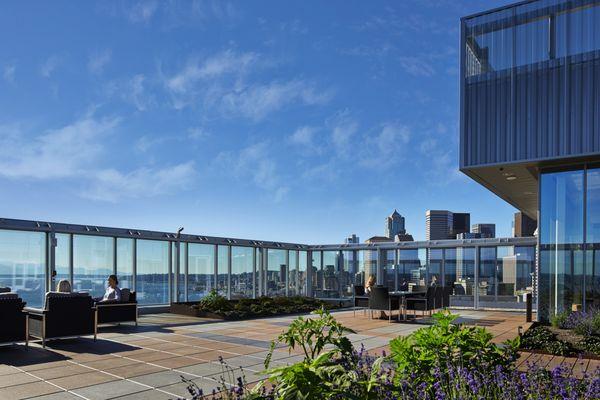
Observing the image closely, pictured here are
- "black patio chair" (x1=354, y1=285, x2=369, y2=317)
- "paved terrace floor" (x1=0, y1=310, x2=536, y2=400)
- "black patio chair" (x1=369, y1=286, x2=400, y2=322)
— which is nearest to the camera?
"paved terrace floor" (x1=0, y1=310, x2=536, y2=400)

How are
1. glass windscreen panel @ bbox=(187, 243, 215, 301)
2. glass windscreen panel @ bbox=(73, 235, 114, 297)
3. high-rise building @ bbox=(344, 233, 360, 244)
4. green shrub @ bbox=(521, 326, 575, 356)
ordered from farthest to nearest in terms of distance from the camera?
high-rise building @ bbox=(344, 233, 360, 244) → glass windscreen panel @ bbox=(187, 243, 215, 301) → glass windscreen panel @ bbox=(73, 235, 114, 297) → green shrub @ bbox=(521, 326, 575, 356)

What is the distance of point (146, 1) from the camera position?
1032 centimetres

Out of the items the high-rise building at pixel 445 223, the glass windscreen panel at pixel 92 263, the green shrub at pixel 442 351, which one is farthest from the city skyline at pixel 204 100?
the high-rise building at pixel 445 223

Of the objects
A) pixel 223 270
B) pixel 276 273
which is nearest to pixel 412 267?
pixel 276 273

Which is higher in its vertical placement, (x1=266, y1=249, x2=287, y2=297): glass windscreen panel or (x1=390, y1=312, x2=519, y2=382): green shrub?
(x1=390, y1=312, x2=519, y2=382): green shrub

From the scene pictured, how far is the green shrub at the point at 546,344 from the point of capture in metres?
6.75

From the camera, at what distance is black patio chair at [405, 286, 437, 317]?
11.9m

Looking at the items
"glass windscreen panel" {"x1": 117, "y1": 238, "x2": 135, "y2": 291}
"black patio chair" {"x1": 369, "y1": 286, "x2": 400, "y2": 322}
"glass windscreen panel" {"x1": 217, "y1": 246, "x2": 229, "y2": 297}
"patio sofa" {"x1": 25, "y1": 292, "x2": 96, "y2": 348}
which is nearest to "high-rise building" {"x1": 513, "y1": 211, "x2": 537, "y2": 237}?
"black patio chair" {"x1": 369, "y1": 286, "x2": 400, "y2": 322}

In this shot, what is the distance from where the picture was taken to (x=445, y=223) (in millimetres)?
37531

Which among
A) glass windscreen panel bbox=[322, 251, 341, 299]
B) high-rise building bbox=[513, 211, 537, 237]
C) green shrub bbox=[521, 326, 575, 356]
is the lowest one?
glass windscreen panel bbox=[322, 251, 341, 299]

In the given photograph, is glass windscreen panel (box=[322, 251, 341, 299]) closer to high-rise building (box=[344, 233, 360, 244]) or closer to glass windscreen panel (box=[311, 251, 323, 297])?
glass windscreen panel (box=[311, 251, 323, 297])

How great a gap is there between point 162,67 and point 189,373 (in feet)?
29.4

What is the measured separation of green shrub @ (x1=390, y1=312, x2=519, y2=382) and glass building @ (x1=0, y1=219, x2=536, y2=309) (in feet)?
32.3

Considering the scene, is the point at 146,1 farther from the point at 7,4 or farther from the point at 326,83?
the point at 326,83
